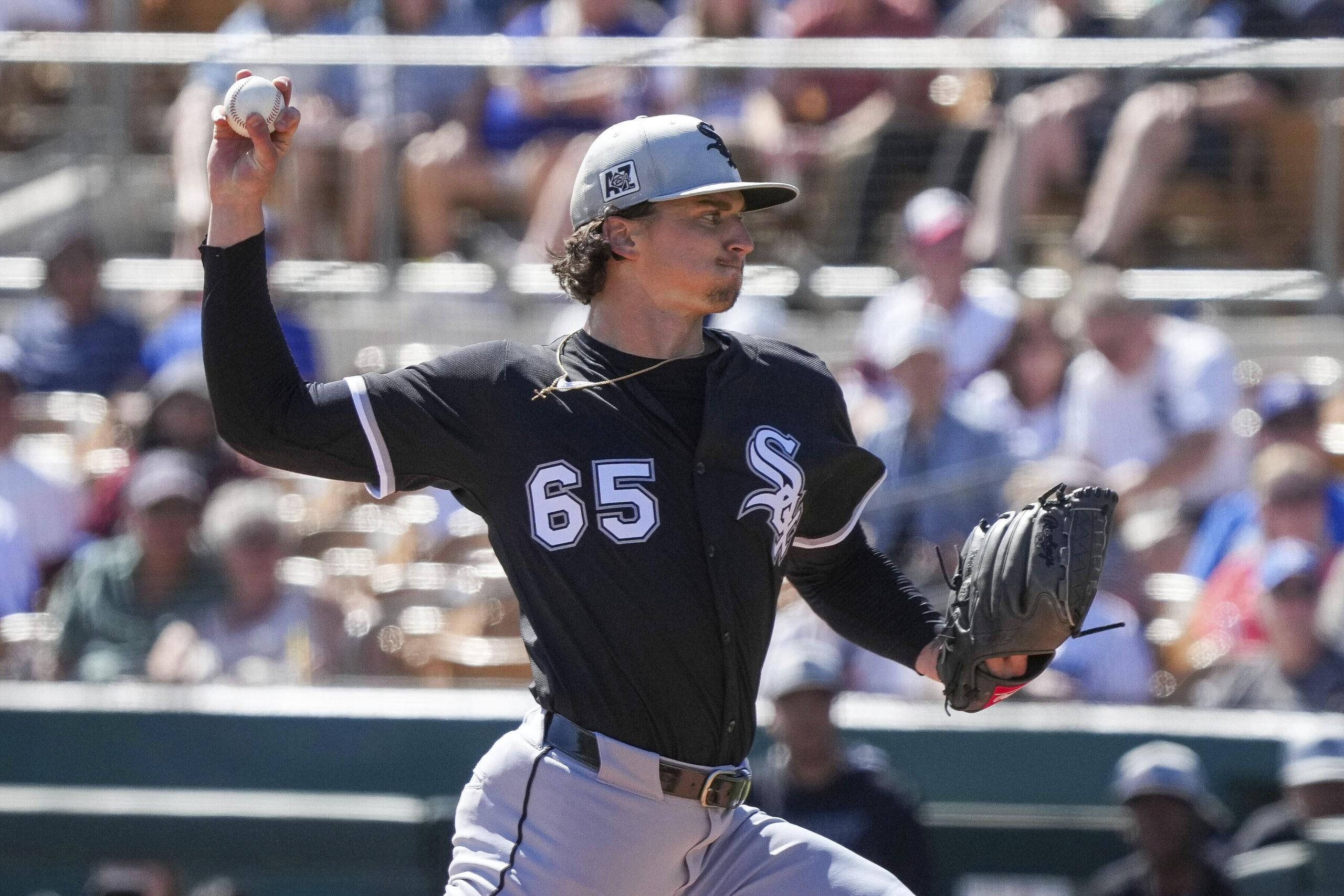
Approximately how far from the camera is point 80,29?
830 centimetres

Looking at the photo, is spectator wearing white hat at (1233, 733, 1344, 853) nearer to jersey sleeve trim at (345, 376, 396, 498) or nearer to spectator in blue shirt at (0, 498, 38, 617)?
jersey sleeve trim at (345, 376, 396, 498)

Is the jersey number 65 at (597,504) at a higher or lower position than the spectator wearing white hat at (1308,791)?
higher

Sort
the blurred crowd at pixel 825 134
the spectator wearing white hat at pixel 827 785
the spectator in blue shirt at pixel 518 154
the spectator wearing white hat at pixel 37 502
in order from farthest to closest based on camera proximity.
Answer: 1. the spectator in blue shirt at pixel 518 154
2. the blurred crowd at pixel 825 134
3. the spectator wearing white hat at pixel 37 502
4. the spectator wearing white hat at pixel 827 785

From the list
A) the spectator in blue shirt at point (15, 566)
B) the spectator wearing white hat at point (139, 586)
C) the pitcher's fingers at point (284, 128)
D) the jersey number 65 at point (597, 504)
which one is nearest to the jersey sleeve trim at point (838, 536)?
the jersey number 65 at point (597, 504)

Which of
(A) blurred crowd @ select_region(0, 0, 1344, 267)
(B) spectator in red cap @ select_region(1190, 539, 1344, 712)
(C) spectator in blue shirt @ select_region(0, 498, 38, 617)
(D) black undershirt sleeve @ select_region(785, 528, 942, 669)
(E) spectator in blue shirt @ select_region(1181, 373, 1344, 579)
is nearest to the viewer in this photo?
(D) black undershirt sleeve @ select_region(785, 528, 942, 669)

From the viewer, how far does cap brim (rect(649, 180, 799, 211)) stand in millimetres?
3240

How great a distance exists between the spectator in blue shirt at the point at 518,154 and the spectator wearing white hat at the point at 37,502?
65.0 inches

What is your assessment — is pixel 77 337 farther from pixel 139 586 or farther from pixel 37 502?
pixel 139 586

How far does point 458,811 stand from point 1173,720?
3.12 metres

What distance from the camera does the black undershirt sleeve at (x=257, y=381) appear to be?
3.11m

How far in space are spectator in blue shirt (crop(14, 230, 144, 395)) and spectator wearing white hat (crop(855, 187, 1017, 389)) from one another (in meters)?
2.86

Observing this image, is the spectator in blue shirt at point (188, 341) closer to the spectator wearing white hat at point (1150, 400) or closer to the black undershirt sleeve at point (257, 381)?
the spectator wearing white hat at point (1150, 400)

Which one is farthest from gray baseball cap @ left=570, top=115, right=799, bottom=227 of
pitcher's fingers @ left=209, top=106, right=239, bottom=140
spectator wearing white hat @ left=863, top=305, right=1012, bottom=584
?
spectator wearing white hat @ left=863, top=305, right=1012, bottom=584

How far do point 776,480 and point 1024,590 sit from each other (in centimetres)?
47
